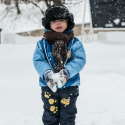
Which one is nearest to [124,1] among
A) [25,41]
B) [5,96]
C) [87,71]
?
[87,71]

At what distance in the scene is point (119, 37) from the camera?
8.66 meters

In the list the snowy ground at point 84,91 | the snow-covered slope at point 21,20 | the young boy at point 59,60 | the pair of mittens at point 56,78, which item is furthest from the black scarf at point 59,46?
the snow-covered slope at point 21,20

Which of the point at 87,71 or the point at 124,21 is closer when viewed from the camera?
the point at 87,71

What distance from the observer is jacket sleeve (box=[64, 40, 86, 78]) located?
140cm

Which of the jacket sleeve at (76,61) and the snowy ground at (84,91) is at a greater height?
the jacket sleeve at (76,61)

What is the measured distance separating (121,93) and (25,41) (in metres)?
9.07

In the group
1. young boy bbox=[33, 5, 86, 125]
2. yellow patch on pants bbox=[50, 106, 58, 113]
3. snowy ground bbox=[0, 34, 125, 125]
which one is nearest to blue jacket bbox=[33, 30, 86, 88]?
young boy bbox=[33, 5, 86, 125]

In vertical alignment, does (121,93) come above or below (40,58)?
below

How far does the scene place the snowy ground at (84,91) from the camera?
85.7 inches

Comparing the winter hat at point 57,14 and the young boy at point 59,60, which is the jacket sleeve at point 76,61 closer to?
the young boy at point 59,60

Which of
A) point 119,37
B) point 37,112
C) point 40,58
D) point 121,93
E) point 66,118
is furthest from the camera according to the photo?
point 119,37

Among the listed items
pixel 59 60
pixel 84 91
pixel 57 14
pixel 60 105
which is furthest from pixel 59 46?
pixel 84 91

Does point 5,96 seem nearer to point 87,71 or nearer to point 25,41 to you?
point 87,71

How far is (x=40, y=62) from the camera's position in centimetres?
146
